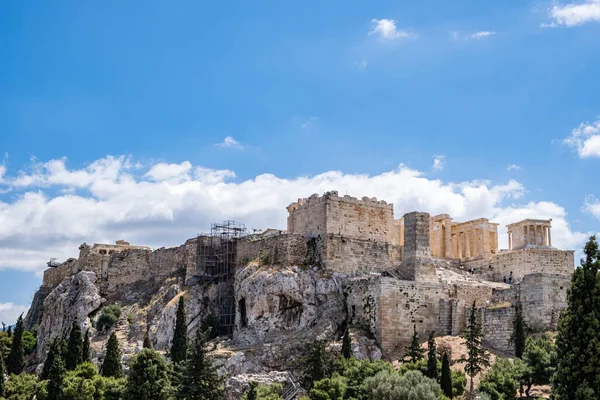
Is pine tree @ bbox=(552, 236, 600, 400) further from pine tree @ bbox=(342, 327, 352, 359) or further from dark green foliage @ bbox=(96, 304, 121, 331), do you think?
dark green foliage @ bbox=(96, 304, 121, 331)

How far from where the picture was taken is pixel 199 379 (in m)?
37.4

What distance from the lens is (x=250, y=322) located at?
50.2 m

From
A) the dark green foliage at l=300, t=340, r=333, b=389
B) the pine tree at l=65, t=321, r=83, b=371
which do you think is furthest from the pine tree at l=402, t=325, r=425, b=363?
the pine tree at l=65, t=321, r=83, b=371

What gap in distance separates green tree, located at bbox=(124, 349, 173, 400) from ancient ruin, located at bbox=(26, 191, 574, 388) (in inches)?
283

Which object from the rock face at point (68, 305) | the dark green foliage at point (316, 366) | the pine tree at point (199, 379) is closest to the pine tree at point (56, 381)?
the pine tree at point (199, 379)

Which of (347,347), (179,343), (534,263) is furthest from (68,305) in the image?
(534,263)

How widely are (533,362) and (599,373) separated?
8858 millimetres

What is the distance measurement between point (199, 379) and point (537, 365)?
14646mm

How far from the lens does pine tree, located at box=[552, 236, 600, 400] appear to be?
1158 inches

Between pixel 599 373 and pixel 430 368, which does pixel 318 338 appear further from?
pixel 599 373

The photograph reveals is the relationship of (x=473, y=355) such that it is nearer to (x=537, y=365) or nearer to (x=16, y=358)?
(x=537, y=365)

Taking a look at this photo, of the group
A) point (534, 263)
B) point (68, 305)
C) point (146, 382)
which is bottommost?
Answer: point (146, 382)

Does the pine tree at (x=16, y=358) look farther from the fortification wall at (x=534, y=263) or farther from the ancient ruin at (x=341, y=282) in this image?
the fortification wall at (x=534, y=263)

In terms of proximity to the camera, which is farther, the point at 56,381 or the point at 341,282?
the point at 341,282
